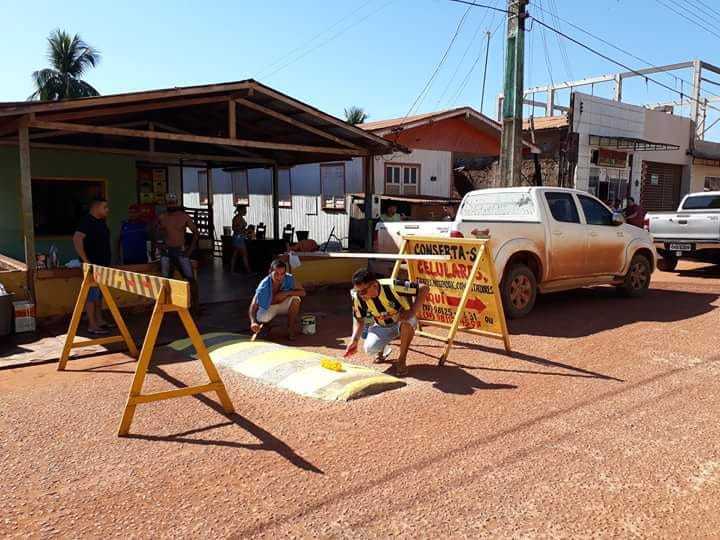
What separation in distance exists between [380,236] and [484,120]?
11368 millimetres

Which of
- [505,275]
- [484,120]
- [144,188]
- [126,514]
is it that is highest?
[484,120]

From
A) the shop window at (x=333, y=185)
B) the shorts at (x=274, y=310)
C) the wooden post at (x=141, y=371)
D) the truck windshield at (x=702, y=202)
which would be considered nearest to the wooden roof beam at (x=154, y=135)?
the shorts at (x=274, y=310)

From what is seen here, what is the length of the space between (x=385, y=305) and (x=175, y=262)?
403 cm

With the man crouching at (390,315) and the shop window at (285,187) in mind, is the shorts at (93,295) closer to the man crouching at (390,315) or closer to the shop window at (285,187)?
the man crouching at (390,315)

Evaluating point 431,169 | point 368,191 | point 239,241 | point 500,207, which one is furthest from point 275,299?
point 431,169

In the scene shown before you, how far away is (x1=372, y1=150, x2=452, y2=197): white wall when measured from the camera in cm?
1839

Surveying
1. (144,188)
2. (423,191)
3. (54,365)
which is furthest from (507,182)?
(54,365)

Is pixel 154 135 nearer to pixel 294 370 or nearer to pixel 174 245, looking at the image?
pixel 174 245

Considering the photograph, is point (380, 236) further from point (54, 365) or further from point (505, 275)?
point (54, 365)

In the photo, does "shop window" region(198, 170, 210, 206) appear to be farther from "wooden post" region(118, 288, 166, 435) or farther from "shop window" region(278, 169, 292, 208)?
"wooden post" region(118, 288, 166, 435)

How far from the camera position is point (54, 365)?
20.8 feet

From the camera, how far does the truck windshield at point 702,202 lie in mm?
14259

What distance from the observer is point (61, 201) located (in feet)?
40.3

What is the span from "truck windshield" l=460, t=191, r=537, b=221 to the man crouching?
3.18 m
